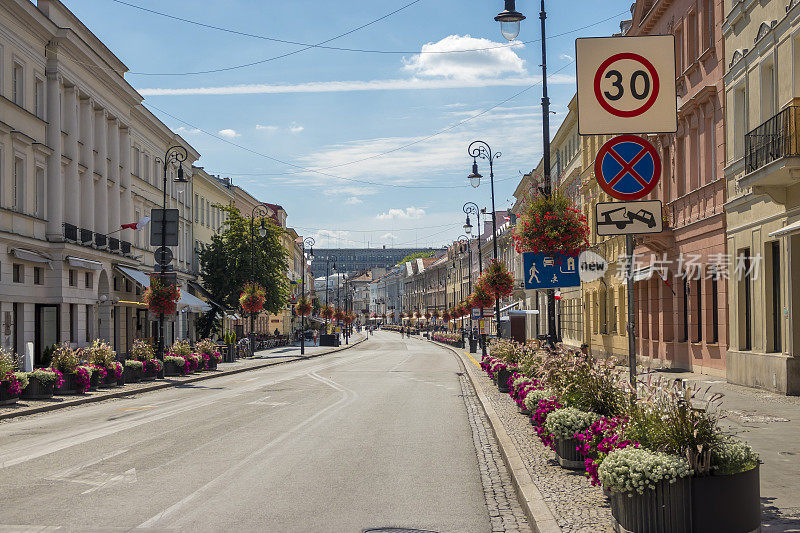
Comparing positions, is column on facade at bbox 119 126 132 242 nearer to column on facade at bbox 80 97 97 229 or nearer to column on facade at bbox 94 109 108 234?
column on facade at bbox 94 109 108 234

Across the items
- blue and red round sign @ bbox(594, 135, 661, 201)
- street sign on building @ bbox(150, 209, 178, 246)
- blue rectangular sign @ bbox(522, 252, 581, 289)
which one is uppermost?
street sign on building @ bbox(150, 209, 178, 246)

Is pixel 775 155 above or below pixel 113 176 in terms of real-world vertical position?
below

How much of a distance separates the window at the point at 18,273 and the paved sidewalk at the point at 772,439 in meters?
24.5

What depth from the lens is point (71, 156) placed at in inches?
1526

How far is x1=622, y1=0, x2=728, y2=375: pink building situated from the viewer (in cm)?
2583

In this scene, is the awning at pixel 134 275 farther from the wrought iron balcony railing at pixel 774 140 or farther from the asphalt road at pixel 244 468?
the wrought iron balcony railing at pixel 774 140

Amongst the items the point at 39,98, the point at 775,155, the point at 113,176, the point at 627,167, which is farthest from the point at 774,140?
the point at 113,176

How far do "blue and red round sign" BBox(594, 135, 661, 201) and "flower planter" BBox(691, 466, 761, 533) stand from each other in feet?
10.5

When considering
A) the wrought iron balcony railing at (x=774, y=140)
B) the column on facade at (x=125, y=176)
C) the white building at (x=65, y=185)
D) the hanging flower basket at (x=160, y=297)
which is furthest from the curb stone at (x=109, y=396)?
the wrought iron balcony railing at (x=774, y=140)

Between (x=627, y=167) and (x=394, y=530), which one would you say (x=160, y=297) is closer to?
(x=394, y=530)

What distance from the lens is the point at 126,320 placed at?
4988 cm

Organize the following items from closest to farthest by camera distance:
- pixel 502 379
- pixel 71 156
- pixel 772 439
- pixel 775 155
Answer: pixel 772 439 → pixel 775 155 → pixel 502 379 → pixel 71 156

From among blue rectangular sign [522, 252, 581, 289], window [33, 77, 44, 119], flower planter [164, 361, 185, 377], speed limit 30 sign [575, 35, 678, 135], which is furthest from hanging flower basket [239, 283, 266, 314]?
speed limit 30 sign [575, 35, 678, 135]

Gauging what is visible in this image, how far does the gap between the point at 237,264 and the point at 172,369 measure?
34220 mm
